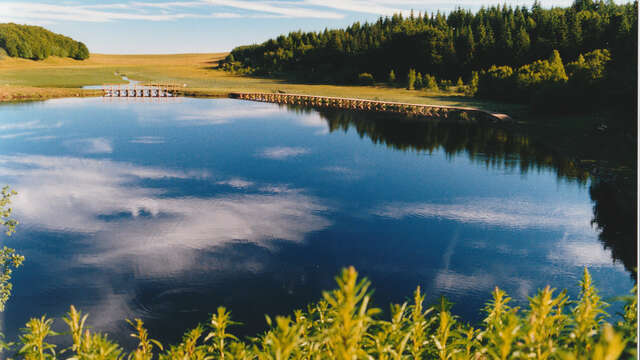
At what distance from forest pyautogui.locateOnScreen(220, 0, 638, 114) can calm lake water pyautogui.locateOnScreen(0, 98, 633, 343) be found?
16.5 metres

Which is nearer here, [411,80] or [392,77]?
[411,80]

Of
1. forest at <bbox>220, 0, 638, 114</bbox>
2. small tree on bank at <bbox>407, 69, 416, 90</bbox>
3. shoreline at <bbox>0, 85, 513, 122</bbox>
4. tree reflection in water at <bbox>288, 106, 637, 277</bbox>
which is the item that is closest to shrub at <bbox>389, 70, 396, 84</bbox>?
forest at <bbox>220, 0, 638, 114</bbox>

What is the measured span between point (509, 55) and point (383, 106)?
149ft

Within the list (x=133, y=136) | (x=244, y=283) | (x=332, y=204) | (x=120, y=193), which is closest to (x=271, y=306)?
(x=244, y=283)

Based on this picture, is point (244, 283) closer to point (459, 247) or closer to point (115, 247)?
point (115, 247)

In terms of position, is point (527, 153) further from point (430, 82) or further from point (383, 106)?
point (430, 82)

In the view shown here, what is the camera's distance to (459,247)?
94.5 feet

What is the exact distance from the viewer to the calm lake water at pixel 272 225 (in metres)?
23.0

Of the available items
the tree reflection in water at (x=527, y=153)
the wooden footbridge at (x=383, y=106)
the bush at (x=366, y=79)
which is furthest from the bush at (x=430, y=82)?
the tree reflection in water at (x=527, y=153)

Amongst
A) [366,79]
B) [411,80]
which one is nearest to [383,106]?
[411,80]

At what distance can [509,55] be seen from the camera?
128 metres

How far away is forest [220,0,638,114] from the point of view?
7023 cm

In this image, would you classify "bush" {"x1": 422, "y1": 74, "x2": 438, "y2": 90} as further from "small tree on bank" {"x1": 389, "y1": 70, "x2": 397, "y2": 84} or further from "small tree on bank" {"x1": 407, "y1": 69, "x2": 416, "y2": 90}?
"small tree on bank" {"x1": 389, "y1": 70, "x2": 397, "y2": 84}

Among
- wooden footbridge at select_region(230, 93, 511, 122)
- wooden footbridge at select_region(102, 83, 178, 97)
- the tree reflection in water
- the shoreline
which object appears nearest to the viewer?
the tree reflection in water
